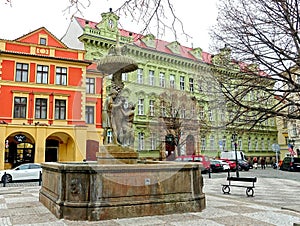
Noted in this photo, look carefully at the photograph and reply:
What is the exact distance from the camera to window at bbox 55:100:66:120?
28125 mm

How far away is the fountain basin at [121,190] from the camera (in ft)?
23.5

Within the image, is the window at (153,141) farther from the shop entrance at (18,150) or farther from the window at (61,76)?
the window at (61,76)

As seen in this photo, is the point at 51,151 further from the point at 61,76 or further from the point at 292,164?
the point at 292,164

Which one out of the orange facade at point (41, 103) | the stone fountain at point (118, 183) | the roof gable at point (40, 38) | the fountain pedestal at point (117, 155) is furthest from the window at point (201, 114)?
the roof gable at point (40, 38)

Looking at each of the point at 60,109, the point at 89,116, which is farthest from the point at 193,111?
the point at 60,109

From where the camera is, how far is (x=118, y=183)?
7441 millimetres

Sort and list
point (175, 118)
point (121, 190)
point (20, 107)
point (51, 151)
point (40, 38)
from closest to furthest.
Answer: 1. point (121, 190)
2. point (175, 118)
3. point (20, 107)
4. point (51, 151)
5. point (40, 38)

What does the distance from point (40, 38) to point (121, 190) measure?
2470 cm

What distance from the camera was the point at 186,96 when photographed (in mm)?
15703

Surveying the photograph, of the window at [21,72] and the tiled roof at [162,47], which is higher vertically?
the window at [21,72]

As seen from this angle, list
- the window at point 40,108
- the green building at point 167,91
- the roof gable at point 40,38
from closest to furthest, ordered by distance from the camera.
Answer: the green building at point 167,91 → the window at point 40,108 → the roof gable at point 40,38

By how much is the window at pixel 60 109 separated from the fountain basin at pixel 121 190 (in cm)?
2032

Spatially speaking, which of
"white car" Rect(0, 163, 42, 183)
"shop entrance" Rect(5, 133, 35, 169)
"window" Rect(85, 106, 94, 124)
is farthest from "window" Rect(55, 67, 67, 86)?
"white car" Rect(0, 163, 42, 183)

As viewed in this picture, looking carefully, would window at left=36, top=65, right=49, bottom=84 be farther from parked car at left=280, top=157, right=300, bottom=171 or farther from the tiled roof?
parked car at left=280, top=157, right=300, bottom=171
